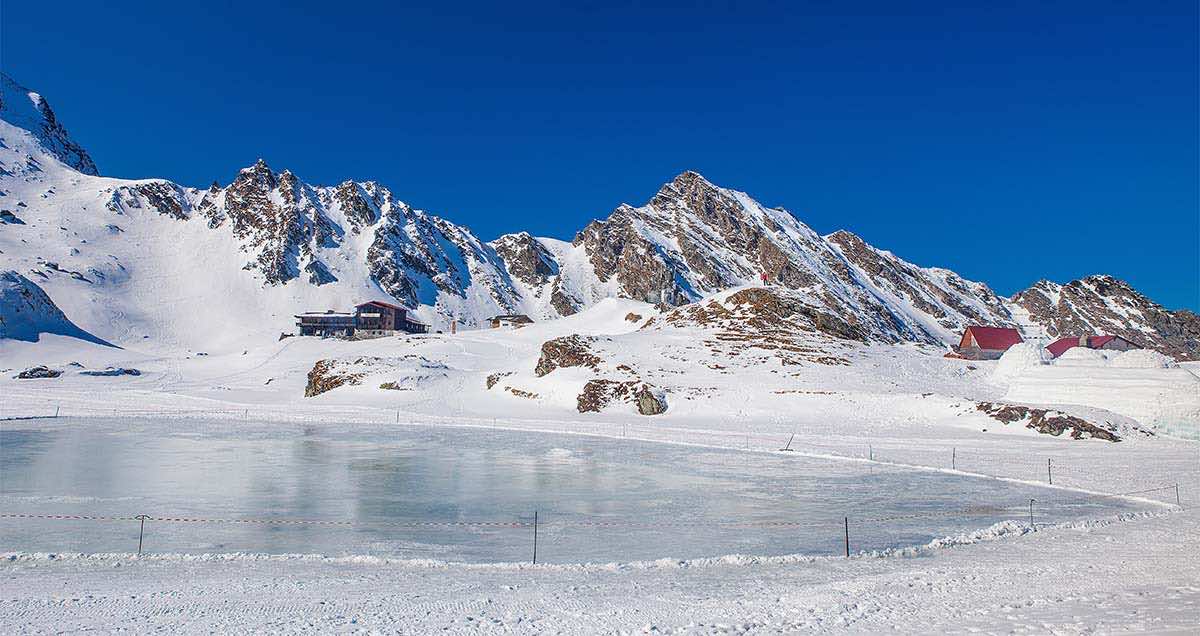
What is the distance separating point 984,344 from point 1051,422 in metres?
57.0

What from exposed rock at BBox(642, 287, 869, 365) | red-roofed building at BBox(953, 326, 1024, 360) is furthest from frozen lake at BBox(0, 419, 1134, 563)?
red-roofed building at BBox(953, 326, 1024, 360)

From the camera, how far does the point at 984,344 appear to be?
9731 centimetres

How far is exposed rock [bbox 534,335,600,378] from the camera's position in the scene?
70.7m

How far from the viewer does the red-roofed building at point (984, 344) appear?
318 feet

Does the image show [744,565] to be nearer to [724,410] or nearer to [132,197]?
[724,410]

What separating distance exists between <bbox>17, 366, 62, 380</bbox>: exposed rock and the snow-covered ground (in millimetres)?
4152

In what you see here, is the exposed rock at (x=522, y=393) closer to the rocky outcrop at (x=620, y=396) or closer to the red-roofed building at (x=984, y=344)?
the rocky outcrop at (x=620, y=396)

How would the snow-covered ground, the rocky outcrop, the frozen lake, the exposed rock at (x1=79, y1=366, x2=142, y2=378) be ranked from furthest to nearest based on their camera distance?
the exposed rock at (x1=79, y1=366, x2=142, y2=378) < the rocky outcrop < the frozen lake < the snow-covered ground

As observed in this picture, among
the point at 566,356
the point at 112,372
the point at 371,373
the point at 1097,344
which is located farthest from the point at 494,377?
the point at 1097,344

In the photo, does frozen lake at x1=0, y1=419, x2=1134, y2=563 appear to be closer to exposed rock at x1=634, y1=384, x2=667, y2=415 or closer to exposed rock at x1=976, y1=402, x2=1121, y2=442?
exposed rock at x1=634, y1=384, x2=667, y2=415

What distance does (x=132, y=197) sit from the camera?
198 meters

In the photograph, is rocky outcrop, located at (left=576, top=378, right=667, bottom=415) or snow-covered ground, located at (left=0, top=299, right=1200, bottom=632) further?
rocky outcrop, located at (left=576, top=378, right=667, bottom=415)

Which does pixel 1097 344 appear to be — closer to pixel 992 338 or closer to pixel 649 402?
pixel 992 338

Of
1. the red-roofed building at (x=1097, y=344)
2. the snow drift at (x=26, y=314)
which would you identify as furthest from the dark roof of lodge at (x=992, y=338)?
the snow drift at (x=26, y=314)
